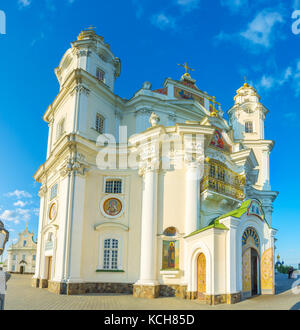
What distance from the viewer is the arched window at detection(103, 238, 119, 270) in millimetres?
19078

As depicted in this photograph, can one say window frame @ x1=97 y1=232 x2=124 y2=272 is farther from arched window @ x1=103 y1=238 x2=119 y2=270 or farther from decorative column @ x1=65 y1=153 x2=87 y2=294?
decorative column @ x1=65 y1=153 x2=87 y2=294

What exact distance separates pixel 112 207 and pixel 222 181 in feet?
21.8

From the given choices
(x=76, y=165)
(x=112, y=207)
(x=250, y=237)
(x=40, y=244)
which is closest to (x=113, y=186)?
(x=112, y=207)

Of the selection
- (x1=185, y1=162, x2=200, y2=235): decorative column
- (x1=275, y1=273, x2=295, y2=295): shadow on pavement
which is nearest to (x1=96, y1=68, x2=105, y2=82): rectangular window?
(x1=185, y1=162, x2=200, y2=235): decorative column

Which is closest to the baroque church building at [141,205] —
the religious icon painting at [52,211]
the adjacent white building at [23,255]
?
the religious icon painting at [52,211]

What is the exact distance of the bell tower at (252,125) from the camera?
31.2 meters

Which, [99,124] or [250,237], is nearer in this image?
[250,237]

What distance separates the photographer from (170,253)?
17391 millimetres

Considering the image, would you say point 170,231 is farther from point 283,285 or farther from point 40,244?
point 40,244

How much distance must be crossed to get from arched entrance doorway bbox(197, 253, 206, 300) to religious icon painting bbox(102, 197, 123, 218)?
6013 mm

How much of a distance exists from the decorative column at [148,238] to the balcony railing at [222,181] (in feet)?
9.32

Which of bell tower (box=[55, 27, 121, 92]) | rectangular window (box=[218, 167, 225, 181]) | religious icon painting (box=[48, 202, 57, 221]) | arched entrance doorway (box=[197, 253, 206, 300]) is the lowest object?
arched entrance doorway (box=[197, 253, 206, 300])

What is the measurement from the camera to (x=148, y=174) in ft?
61.3

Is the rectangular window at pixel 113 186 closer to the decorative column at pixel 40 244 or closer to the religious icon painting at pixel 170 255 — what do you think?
the religious icon painting at pixel 170 255
